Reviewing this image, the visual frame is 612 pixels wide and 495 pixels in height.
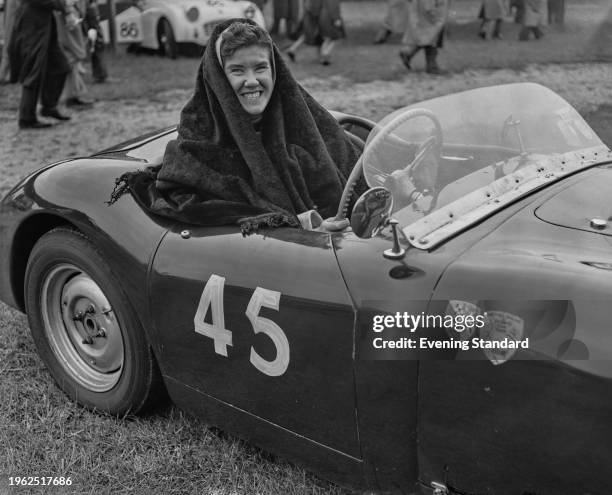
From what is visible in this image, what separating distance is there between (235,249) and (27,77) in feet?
18.6

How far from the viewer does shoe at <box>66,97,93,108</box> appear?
8461mm

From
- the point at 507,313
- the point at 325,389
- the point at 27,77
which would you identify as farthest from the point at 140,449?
the point at 27,77

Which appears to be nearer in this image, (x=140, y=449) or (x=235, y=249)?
(x=235, y=249)

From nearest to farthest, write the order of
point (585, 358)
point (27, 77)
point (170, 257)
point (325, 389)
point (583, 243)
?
point (585, 358)
point (583, 243)
point (325, 389)
point (170, 257)
point (27, 77)

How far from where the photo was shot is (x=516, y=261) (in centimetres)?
185

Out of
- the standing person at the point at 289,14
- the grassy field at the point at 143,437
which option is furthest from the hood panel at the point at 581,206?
the standing person at the point at 289,14

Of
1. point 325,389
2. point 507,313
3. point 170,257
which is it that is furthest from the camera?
point 170,257

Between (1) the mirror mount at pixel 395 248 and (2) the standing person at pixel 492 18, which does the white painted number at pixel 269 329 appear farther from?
(2) the standing person at pixel 492 18

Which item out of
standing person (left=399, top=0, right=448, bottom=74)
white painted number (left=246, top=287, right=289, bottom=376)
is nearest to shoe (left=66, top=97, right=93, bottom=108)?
standing person (left=399, top=0, right=448, bottom=74)

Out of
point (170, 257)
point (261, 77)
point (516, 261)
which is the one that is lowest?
point (170, 257)

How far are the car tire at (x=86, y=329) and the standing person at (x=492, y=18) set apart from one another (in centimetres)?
742

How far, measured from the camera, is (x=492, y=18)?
9898mm

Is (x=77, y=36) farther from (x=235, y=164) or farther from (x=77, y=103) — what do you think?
(x=235, y=164)

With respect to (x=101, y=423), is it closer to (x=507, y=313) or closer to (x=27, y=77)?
(x=507, y=313)
